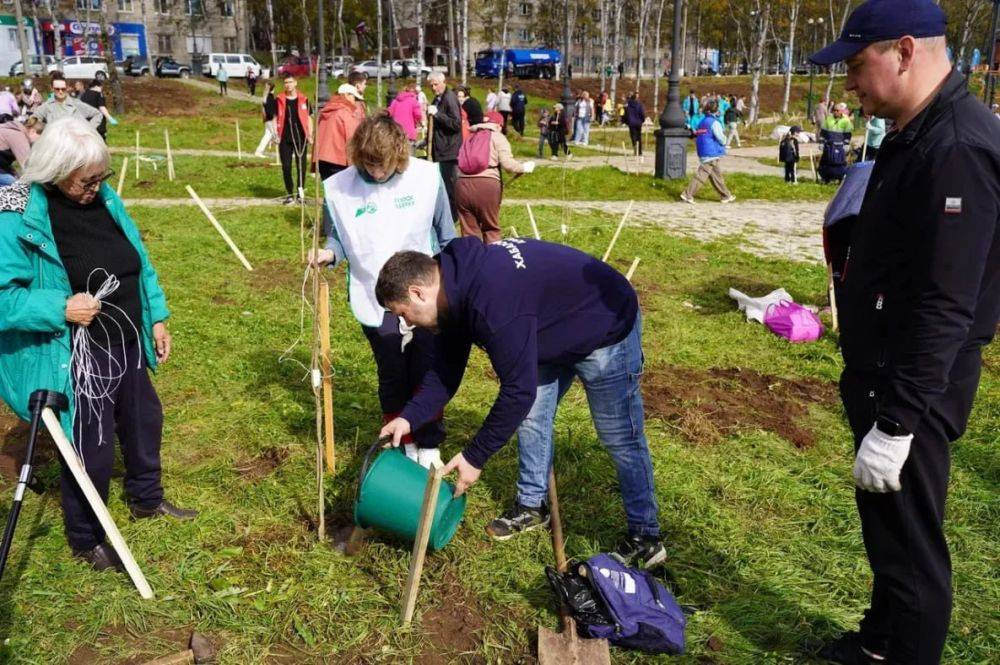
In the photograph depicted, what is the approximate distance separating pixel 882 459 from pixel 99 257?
3.00 meters

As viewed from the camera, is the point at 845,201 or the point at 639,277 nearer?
the point at 845,201

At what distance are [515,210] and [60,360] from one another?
9.32 meters

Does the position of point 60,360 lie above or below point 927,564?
above

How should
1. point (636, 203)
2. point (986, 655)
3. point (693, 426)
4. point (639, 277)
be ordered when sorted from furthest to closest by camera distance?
1. point (636, 203)
2. point (639, 277)
3. point (693, 426)
4. point (986, 655)

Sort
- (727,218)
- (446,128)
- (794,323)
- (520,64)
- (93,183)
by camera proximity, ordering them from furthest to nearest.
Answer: (520,64), (727,218), (446,128), (794,323), (93,183)

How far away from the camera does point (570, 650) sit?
2.94 metres

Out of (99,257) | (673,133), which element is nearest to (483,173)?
(99,257)

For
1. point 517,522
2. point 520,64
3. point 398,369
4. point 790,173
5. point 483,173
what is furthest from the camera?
point 520,64

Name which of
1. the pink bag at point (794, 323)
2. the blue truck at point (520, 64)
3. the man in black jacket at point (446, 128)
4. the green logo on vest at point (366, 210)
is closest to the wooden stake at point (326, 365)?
the green logo on vest at point (366, 210)

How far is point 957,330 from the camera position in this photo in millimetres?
2080

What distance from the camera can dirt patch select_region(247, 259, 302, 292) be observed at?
804 cm

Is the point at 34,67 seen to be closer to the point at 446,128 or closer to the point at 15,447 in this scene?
the point at 446,128

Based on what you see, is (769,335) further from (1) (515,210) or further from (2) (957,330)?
(1) (515,210)

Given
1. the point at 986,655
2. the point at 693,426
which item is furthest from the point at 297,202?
the point at 986,655
